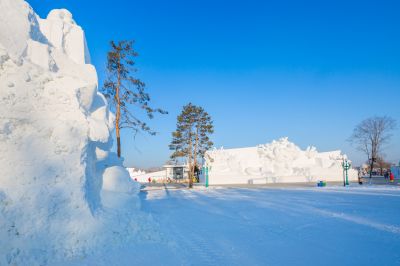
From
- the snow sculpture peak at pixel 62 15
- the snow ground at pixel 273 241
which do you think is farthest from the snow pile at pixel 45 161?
the snow sculpture peak at pixel 62 15

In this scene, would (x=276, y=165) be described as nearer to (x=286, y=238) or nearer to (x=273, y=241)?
(x=286, y=238)

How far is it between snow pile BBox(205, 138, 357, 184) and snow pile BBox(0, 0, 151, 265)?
34.3 metres

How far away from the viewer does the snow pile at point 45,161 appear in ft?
17.4

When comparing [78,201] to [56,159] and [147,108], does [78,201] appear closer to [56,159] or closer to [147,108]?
[56,159]

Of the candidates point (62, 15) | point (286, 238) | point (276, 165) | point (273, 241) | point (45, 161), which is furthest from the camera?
point (276, 165)

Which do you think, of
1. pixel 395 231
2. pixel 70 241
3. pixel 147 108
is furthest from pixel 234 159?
pixel 70 241

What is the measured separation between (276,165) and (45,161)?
4265cm

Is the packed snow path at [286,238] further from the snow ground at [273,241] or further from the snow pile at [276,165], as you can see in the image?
the snow pile at [276,165]

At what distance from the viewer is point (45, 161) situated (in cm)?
607

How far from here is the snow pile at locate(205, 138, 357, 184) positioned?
4172 cm

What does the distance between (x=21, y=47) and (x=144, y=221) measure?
5.36m

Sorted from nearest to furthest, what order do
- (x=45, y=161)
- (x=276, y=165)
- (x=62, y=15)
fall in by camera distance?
(x=45, y=161)
(x=62, y=15)
(x=276, y=165)

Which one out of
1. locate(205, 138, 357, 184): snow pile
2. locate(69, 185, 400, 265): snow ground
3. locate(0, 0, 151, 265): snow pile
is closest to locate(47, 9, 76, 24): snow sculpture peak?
locate(0, 0, 151, 265): snow pile

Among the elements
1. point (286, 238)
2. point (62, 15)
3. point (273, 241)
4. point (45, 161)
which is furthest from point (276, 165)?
point (45, 161)
